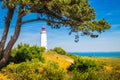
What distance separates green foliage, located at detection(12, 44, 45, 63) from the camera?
30062 millimetres

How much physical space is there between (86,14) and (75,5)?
1.67 meters

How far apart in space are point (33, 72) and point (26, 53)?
7.33m

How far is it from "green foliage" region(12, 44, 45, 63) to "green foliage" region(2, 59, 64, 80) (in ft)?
13.0

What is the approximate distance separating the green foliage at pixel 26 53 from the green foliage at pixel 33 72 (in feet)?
13.0

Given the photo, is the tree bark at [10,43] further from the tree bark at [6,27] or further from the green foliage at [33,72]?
the green foliage at [33,72]

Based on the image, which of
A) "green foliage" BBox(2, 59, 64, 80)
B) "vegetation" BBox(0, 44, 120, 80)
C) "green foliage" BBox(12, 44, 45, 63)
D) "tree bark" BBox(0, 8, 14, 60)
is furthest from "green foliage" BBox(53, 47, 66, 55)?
"green foliage" BBox(2, 59, 64, 80)

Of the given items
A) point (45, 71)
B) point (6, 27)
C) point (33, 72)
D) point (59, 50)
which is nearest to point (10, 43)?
point (6, 27)

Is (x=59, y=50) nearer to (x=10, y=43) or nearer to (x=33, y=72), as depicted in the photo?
(x=10, y=43)

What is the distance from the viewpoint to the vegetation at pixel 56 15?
24.2 m

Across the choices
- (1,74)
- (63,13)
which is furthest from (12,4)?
(1,74)

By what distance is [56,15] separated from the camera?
87.7 feet

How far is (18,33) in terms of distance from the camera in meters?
27.3

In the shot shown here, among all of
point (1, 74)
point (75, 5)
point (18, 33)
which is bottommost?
point (1, 74)

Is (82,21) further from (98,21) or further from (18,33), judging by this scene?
(18,33)
